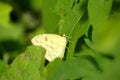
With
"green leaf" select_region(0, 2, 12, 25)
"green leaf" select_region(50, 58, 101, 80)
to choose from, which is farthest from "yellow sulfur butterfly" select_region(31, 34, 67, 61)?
"green leaf" select_region(0, 2, 12, 25)

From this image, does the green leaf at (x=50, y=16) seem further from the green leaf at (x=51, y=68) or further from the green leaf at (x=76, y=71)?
the green leaf at (x=76, y=71)

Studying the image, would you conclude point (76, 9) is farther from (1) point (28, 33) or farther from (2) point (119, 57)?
(1) point (28, 33)

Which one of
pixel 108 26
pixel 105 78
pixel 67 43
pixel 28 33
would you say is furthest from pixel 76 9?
pixel 28 33

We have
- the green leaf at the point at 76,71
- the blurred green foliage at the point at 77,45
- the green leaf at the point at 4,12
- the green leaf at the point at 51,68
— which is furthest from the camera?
the green leaf at the point at 4,12

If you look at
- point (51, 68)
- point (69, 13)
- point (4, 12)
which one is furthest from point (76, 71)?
point (4, 12)

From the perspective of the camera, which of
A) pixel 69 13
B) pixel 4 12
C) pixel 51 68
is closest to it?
pixel 51 68

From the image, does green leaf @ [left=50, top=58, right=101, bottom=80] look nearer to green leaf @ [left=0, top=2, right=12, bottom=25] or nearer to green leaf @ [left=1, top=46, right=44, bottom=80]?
green leaf @ [left=1, top=46, right=44, bottom=80]

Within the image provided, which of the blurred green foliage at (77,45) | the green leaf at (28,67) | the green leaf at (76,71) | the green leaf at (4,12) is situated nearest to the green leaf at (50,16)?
the blurred green foliage at (77,45)

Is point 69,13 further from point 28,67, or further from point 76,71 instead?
point 76,71
